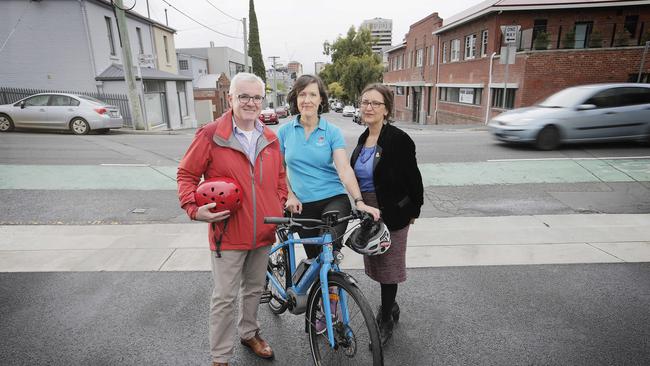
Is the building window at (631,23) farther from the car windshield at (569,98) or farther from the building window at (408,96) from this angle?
the building window at (408,96)

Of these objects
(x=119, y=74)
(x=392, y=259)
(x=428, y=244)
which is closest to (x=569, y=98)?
(x=428, y=244)

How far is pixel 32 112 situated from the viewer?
13742 millimetres

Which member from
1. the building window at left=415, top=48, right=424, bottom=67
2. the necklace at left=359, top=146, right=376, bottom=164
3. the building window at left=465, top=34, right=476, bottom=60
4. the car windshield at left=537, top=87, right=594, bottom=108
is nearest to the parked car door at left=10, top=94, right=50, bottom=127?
the necklace at left=359, top=146, right=376, bottom=164

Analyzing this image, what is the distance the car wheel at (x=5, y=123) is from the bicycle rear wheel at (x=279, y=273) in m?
15.6

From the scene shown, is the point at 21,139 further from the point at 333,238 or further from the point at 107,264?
the point at 333,238

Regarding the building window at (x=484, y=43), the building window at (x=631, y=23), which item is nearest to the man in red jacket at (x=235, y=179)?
the building window at (x=484, y=43)

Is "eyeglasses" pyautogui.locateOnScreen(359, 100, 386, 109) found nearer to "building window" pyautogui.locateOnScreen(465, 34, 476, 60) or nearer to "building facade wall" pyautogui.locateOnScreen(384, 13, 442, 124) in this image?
"building window" pyautogui.locateOnScreen(465, 34, 476, 60)

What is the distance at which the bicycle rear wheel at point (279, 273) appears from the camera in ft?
10.1

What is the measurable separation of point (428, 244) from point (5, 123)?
52.9 feet

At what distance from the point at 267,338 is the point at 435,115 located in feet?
97.4

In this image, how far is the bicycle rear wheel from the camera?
308 cm

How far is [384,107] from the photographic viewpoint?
2.88 metres

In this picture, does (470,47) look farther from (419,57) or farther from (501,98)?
(419,57)

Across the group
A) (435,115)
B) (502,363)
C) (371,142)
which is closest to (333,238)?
(371,142)
